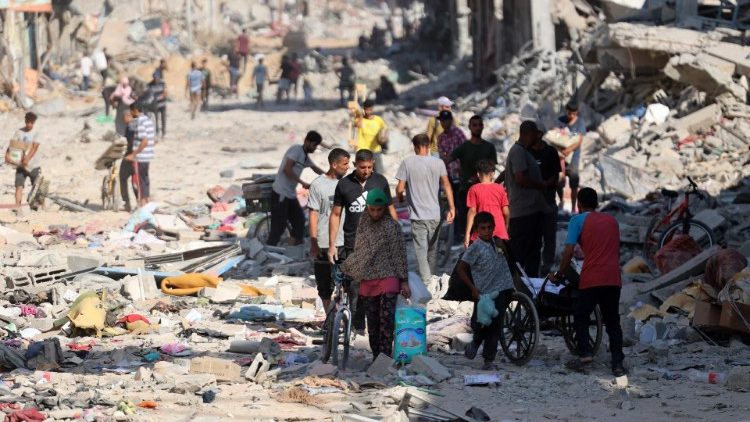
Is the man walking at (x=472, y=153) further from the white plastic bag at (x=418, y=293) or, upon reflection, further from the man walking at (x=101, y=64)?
the man walking at (x=101, y=64)

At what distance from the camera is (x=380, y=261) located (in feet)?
29.7

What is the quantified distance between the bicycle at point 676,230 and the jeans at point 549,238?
1.55m

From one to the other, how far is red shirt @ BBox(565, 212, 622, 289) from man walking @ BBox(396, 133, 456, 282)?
299cm

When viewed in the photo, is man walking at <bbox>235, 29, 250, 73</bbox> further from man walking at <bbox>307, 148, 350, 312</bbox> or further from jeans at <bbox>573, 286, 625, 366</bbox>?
jeans at <bbox>573, 286, 625, 366</bbox>

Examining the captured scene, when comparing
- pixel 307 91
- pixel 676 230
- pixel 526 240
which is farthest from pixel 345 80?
pixel 526 240

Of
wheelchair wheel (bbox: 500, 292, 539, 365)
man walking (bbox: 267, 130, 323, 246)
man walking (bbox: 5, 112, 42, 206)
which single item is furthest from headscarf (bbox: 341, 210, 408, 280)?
→ man walking (bbox: 5, 112, 42, 206)

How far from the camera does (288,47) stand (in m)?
56.9

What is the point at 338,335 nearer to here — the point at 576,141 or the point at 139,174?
the point at 576,141

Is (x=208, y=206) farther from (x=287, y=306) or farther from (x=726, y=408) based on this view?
(x=726, y=408)

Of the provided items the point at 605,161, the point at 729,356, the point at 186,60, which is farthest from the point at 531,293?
the point at 186,60

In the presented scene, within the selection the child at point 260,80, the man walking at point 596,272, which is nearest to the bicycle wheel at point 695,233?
the man walking at point 596,272

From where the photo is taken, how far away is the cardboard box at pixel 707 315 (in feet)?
33.1

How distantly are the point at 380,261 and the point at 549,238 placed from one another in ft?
11.1

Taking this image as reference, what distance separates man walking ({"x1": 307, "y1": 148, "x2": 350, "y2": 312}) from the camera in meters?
10.3
